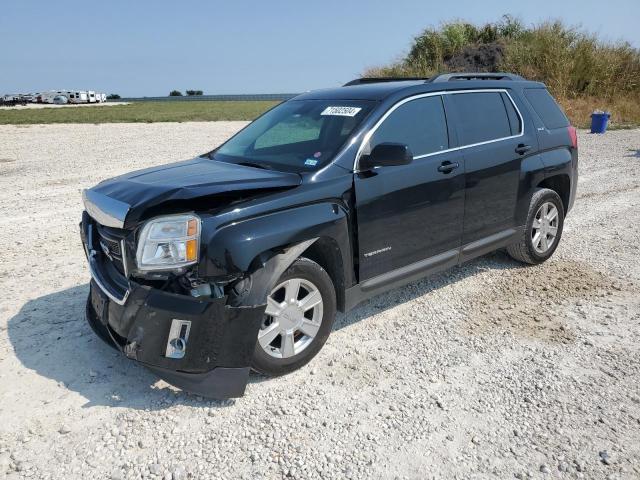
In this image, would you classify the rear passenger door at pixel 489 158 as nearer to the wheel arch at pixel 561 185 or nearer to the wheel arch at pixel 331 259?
the wheel arch at pixel 561 185

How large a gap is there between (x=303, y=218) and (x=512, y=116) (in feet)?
9.10

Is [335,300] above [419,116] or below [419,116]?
below

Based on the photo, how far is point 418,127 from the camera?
4156 millimetres

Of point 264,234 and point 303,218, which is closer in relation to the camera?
point 264,234

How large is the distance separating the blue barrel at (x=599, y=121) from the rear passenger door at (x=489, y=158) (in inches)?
605

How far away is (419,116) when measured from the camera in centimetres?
417

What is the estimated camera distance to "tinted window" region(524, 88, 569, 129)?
533cm

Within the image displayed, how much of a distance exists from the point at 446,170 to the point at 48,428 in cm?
328

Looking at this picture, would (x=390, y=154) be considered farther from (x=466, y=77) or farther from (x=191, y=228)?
(x=466, y=77)

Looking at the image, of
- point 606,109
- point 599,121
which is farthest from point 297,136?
point 606,109

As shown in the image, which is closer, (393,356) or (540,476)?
(540,476)

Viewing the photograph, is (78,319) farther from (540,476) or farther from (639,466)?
(639,466)

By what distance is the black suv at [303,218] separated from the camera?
119 inches

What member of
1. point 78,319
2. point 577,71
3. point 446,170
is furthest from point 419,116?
point 577,71
